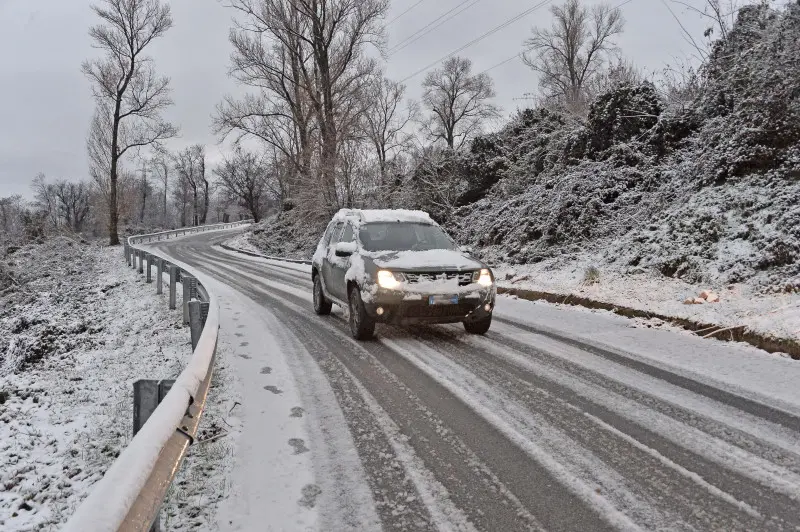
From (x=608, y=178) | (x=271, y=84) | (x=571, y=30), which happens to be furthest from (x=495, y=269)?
(x=571, y=30)

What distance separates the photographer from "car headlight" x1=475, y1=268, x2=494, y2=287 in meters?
6.71

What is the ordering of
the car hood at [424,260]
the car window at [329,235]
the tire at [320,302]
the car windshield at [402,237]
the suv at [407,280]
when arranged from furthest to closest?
the car window at [329,235]
the tire at [320,302]
the car windshield at [402,237]
the car hood at [424,260]
the suv at [407,280]

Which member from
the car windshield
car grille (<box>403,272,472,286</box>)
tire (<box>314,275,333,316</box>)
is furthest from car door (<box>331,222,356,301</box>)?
car grille (<box>403,272,472,286</box>)

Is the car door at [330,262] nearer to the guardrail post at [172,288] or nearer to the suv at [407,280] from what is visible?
the suv at [407,280]

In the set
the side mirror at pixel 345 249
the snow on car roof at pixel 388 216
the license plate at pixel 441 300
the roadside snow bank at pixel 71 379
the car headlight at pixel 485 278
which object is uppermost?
the snow on car roof at pixel 388 216

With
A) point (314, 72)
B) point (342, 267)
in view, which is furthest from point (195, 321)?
point (314, 72)

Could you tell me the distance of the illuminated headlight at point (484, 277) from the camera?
6.71 m

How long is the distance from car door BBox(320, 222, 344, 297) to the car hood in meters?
1.54

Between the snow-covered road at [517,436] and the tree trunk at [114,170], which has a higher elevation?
the tree trunk at [114,170]

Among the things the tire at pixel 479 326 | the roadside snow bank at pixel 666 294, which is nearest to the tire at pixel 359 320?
the tire at pixel 479 326

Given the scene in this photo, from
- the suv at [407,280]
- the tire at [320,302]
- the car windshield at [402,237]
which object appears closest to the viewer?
the suv at [407,280]

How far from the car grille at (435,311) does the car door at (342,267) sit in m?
1.39

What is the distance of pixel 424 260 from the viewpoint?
263 inches

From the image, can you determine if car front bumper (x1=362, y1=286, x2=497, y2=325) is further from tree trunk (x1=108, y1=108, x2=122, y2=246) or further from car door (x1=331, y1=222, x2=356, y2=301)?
tree trunk (x1=108, y1=108, x2=122, y2=246)
